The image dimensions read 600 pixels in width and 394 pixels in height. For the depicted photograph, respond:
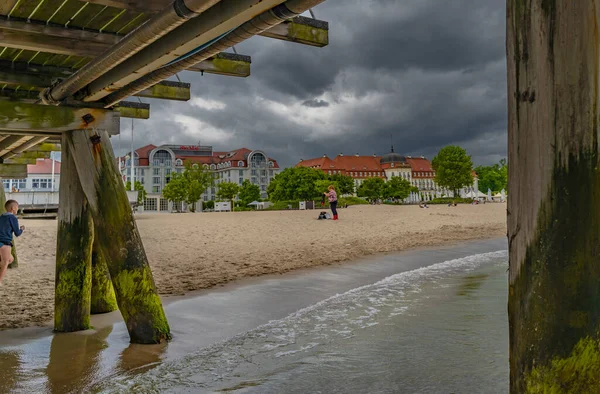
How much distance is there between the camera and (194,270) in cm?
1040

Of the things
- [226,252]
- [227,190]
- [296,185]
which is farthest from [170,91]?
[227,190]

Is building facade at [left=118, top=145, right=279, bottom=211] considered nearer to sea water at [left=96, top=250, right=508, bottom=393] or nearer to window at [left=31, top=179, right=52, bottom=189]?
window at [left=31, top=179, right=52, bottom=189]

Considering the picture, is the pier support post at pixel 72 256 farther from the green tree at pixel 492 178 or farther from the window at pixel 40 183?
the green tree at pixel 492 178

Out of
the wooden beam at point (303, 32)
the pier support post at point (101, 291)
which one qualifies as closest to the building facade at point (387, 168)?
the pier support post at point (101, 291)

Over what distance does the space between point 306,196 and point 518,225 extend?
76.0 m

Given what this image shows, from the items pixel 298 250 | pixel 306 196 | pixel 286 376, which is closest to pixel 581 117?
pixel 286 376

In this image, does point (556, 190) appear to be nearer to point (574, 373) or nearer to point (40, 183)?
point (574, 373)

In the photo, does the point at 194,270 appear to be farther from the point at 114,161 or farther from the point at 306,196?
the point at 306,196

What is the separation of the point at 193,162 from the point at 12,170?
10165cm

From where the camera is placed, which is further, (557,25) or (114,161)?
(114,161)

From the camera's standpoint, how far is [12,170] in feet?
45.6

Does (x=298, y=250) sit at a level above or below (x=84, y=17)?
below

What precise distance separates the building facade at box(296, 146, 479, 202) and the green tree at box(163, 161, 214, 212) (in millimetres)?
59989

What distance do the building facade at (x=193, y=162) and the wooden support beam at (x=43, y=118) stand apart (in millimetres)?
94180
